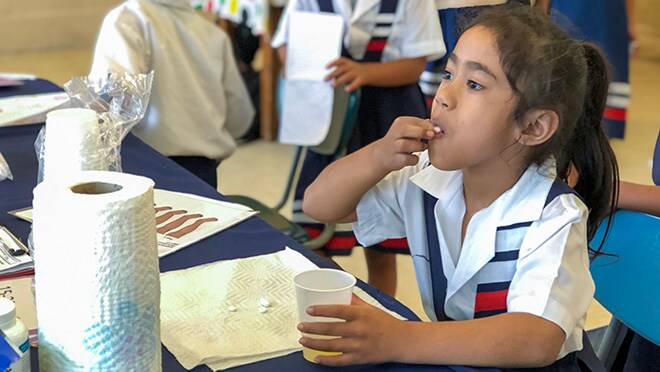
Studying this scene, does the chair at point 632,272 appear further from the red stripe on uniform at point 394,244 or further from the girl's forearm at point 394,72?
the girl's forearm at point 394,72

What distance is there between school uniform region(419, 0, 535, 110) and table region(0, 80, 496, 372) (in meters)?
0.43

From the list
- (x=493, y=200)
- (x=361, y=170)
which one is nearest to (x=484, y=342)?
(x=493, y=200)

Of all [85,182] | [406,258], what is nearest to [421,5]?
[406,258]

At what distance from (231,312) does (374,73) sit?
4.41 feet

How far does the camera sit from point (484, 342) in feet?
3.34

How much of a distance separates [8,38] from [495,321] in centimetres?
559

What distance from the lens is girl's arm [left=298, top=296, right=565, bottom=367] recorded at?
98 centimetres

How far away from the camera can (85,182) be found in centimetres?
80

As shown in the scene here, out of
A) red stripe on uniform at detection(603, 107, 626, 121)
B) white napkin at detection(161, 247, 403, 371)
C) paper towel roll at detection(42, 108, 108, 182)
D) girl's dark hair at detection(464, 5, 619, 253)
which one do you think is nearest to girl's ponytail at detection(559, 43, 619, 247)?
girl's dark hair at detection(464, 5, 619, 253)

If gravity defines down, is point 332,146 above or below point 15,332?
Result: below

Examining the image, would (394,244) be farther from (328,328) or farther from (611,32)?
(611,32)

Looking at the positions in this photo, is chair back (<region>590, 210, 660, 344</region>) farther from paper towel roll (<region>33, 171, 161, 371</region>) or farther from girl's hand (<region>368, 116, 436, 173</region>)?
paper towel roll (<region>33, 171, 161, 371</region>)

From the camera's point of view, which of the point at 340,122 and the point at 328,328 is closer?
the point at 328,328

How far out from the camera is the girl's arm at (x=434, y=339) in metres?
0.98
